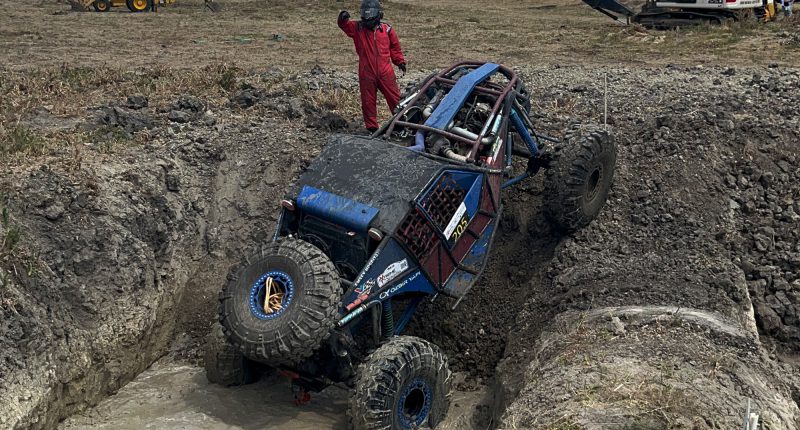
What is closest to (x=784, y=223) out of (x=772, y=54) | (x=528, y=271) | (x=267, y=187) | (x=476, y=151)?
→ (x=528, y=271)

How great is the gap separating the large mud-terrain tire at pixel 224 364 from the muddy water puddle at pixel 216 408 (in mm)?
105

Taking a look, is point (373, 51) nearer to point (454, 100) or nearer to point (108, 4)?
point (454, 100)

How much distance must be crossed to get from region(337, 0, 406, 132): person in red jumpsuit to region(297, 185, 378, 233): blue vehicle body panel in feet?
10.4

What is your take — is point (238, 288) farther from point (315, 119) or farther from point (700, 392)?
point (315, 119)

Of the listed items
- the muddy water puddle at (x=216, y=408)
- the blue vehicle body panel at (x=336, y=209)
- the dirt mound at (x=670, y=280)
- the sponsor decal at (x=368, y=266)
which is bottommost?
the muddy water puddle at (x=216, y=408)

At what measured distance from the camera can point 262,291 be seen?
7.29 m

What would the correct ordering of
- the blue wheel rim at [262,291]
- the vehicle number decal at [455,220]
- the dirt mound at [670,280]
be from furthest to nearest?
the vehicle number decal at [455,220]
the blue wheel rim at [262,291]
the dirt mound at [670,280]

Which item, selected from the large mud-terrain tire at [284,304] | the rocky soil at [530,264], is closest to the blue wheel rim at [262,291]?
the large mud-terrain tire at [284,304]

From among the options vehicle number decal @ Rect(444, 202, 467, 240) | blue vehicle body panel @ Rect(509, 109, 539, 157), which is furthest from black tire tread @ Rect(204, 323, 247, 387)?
blue vehicle body panel @ Rect(509, 109, 539, 157)

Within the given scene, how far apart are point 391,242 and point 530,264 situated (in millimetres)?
2487

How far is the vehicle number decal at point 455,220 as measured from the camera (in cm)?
815

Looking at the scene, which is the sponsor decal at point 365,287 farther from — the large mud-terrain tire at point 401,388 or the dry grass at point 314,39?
the dry grass at point 314,39

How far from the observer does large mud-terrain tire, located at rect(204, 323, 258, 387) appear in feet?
27.3

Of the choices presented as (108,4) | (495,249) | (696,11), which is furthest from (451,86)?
(108,4)
